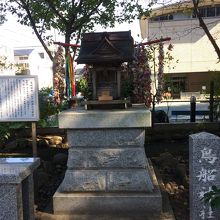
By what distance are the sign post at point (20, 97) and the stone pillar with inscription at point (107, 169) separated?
48 centimetres

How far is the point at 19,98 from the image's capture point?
16.6 feet

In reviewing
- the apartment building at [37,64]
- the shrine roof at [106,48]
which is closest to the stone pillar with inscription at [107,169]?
the shrine roof at [106,48]

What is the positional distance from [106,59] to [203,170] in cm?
215

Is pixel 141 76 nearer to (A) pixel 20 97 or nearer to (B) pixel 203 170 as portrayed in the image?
(A) pixel 20 97

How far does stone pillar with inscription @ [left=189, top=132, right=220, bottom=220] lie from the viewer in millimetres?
3818

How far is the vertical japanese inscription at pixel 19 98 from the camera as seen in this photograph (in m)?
5.06

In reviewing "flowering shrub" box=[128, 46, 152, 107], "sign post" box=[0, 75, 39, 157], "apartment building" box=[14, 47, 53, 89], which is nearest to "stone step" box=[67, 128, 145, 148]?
"sign post" box=[0, 75, 39, 157]

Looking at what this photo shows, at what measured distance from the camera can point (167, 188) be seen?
5.86 metres

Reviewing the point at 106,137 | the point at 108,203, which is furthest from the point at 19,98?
the point at 108,203

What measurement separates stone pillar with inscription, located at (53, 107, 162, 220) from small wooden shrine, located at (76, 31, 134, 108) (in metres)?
0.44

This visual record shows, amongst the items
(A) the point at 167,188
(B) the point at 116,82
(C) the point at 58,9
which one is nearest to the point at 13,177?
(B) the point at 116,82

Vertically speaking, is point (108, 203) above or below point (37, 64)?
below

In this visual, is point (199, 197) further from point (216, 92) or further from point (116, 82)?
point (216, 92)

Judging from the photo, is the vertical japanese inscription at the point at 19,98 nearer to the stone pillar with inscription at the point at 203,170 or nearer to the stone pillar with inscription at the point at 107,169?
the stone pillar with inscription at the point at 107,169
